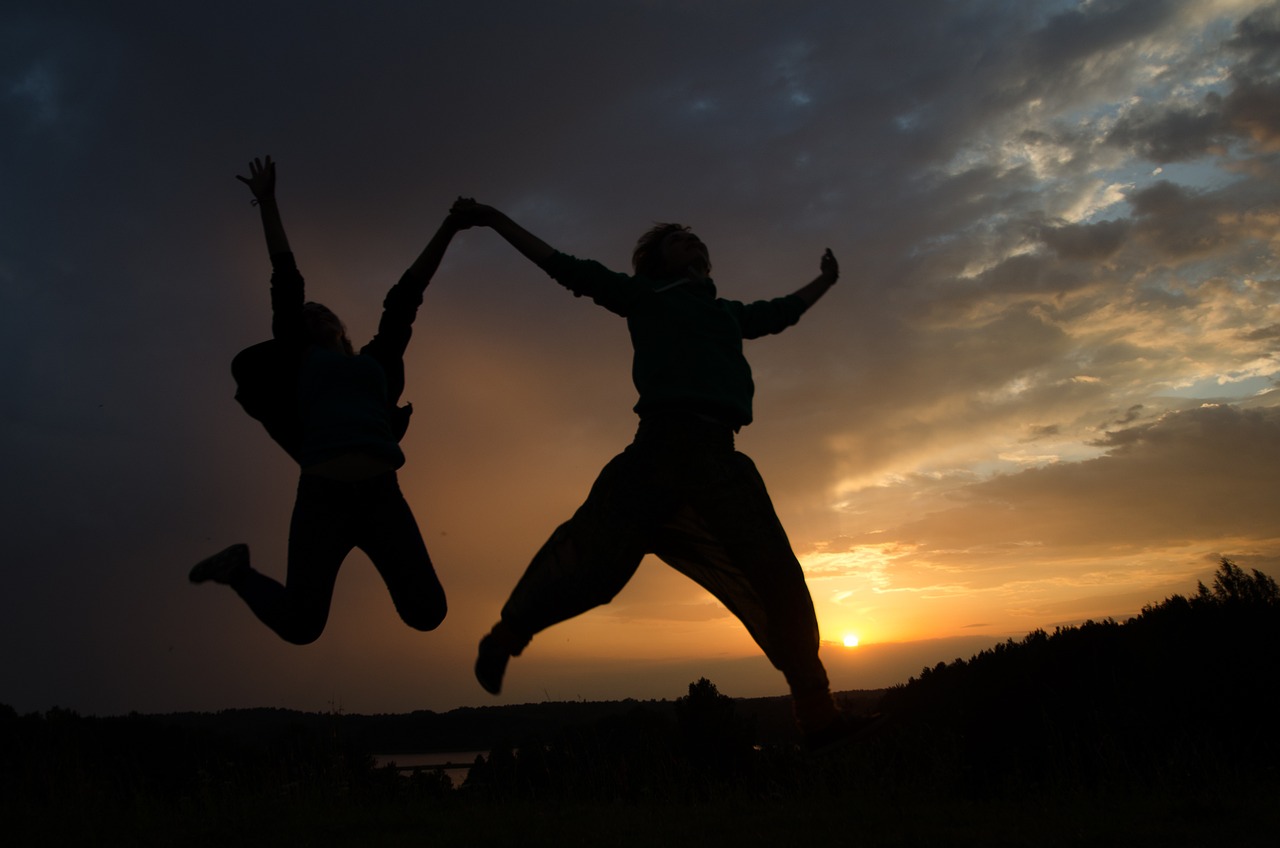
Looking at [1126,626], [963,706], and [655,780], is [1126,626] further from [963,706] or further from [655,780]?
[655,780]

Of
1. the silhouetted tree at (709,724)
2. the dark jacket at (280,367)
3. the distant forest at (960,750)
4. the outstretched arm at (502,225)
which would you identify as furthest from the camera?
the silhouetted tree at (709,724)

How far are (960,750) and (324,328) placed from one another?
13865 mm

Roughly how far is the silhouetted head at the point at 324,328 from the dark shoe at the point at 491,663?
6.62ft

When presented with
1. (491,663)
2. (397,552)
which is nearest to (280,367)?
(397,552)

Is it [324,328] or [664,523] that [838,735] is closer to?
[664,523]

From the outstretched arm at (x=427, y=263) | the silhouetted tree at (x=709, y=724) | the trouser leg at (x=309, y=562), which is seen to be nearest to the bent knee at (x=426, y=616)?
the trouser leg at (x=309, y=562)

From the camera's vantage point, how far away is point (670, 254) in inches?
174

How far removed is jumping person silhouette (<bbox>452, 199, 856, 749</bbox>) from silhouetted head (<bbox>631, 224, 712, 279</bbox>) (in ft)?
1.21

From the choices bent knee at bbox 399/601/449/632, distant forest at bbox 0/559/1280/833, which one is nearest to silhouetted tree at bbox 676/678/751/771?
distant forest at bbox 0/559/1280/833

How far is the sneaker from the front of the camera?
14.5 feet

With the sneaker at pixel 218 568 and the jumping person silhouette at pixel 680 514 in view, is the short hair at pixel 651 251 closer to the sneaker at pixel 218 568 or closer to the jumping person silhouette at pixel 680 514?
the jumping person silhouette at pixel 680 514

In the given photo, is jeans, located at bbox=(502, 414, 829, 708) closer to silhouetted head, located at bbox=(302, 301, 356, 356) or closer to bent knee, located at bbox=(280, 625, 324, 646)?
bent knee, located at bbox=(280, 625, 324, 646)

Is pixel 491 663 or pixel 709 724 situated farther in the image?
pixel 709 724

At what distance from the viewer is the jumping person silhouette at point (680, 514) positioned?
3.74 meters
